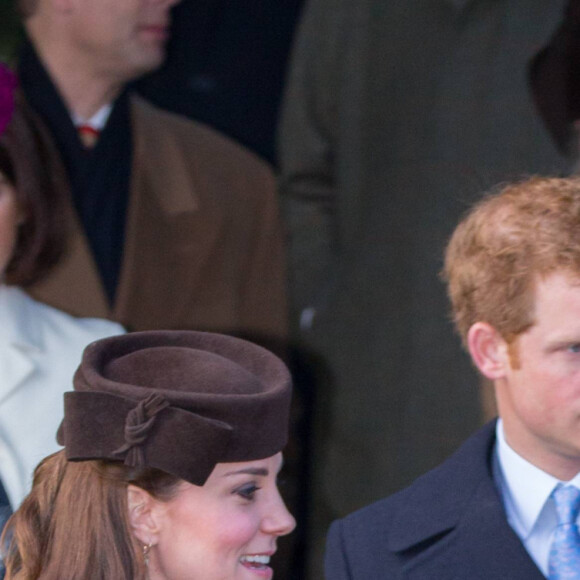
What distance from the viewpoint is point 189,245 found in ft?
9.30

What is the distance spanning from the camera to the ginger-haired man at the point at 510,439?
189 centimetres

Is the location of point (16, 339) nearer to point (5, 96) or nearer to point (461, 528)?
point (5, 96)

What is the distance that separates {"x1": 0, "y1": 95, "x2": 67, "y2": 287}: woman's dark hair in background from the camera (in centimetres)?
234

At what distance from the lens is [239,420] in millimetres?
1810

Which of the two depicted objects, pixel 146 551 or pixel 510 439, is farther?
pixel 510 439

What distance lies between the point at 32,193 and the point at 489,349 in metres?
0.98

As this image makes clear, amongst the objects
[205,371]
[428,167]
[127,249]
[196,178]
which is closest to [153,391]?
[205,371]

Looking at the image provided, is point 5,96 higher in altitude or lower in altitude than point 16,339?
higher

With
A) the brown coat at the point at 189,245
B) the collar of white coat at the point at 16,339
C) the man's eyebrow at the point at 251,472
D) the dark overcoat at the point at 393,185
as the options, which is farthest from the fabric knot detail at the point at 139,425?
the dark overcoat at the point at 393,185

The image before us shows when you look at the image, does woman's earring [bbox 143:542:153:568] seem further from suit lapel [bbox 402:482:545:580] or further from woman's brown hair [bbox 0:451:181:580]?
suit lapel [bbox 402:482:545:580]

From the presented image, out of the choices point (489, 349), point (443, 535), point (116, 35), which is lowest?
point (443, 535)

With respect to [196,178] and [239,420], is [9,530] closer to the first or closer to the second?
[239,420]

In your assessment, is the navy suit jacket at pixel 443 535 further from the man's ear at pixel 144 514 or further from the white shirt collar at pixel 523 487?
the man's ear at pixel 144 514

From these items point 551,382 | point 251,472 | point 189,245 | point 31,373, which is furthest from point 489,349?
point 189,245
